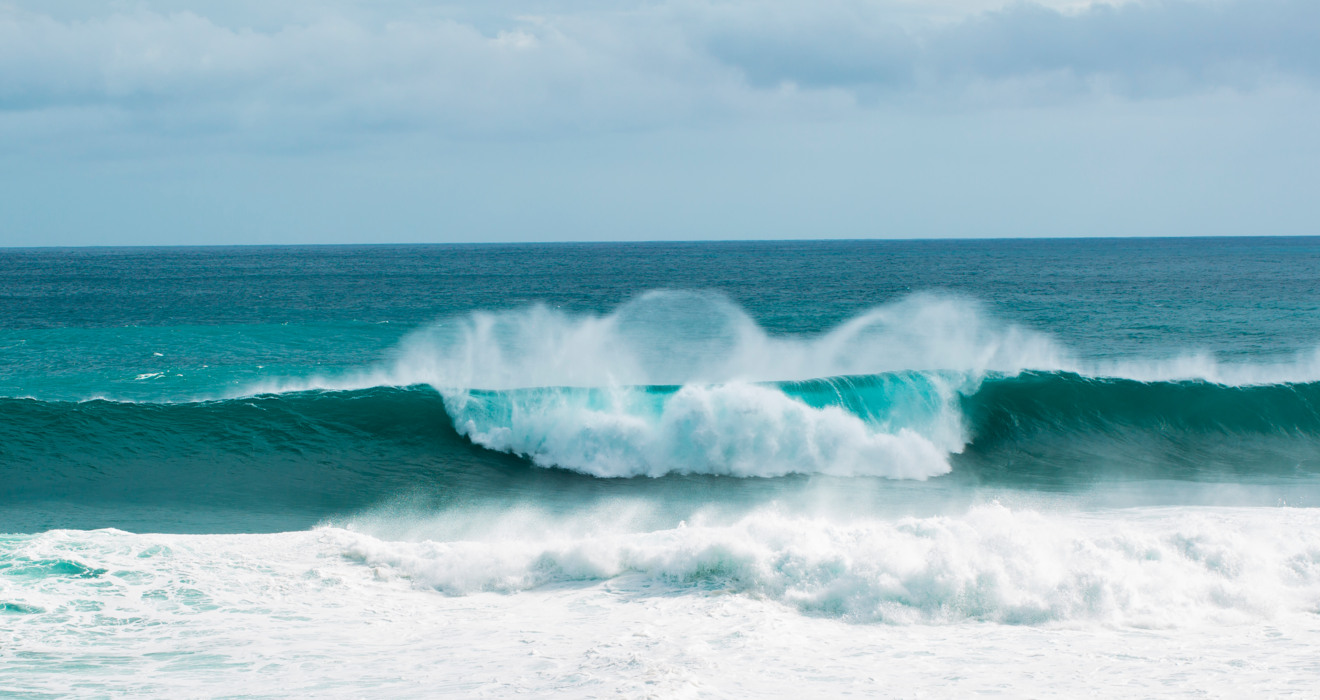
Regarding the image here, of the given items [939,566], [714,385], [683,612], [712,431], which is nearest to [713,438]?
[712,431]

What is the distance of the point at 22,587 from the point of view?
21.0ft

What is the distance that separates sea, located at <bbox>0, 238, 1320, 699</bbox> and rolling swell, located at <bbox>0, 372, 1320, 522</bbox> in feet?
0.21

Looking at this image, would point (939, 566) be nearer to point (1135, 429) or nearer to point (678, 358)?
point (1135, 429)

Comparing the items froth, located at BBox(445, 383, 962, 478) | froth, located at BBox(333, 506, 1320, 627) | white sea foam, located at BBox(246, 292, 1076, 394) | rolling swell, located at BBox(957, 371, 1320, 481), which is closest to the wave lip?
froth, located at BBox(445, 383, 962, 478)

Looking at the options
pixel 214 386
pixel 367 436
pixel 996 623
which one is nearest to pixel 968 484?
pixel 996 623

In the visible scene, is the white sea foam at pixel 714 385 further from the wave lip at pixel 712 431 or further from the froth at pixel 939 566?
the froth at pixel 939 566

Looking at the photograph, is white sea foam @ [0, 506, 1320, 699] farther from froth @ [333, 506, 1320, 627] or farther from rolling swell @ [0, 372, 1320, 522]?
rolling swell @ [0, 372, 1320, 522]

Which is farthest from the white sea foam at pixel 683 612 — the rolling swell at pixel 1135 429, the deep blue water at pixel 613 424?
the rolling swell at pixel 1135 429

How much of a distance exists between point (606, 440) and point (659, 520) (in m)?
2.51

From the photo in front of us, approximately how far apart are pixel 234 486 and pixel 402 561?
15.7ft

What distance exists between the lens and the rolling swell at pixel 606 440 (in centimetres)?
1071

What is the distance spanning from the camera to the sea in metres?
5.36

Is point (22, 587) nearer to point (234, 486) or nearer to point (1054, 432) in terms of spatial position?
point (234, 486)

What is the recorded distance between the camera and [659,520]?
9258 millimetres
